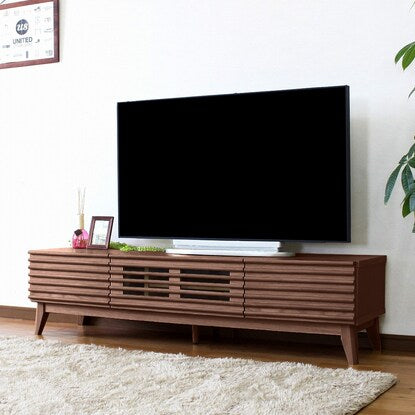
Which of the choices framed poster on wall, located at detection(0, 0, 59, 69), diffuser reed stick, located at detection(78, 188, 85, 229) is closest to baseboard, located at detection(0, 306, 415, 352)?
diffuser reed stick, located at detection(78, 188, 85, 229)

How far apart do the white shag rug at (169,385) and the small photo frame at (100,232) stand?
2.93ft

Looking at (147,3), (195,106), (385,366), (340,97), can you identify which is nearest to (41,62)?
(147,3)

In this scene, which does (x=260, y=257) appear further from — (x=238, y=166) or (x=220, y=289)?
(x=238, y=166)

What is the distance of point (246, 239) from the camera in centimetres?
422

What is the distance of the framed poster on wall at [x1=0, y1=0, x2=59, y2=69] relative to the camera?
17.0 ft

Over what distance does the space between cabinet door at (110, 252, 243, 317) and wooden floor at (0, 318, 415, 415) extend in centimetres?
22

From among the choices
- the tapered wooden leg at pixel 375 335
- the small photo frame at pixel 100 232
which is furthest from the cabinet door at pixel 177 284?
the tapered wooden leg at pixel 375 335

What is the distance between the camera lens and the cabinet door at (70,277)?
4.41 metres

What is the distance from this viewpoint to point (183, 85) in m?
4.71

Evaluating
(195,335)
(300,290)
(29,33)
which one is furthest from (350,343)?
(29,33)

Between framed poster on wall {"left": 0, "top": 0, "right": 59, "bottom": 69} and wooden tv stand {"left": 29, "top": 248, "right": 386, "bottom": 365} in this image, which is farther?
framed poster on wall {"left": 0, "top": 0, "right": 59, "bottom": 69}

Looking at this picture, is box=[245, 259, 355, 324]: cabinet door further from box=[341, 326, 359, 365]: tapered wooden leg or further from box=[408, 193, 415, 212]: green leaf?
box=[408, 193, 415, 212]: green leaf

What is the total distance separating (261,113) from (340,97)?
446mm

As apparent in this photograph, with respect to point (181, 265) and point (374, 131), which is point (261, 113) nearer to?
point (374, 131)
